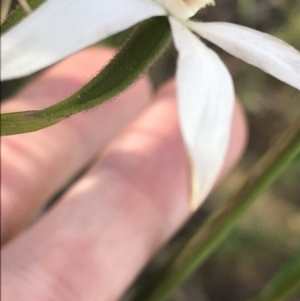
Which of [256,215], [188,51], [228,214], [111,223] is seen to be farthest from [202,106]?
[256,215]

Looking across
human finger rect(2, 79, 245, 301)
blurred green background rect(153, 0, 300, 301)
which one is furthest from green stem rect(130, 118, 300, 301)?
blurred green background rect(153, 0, 300, 301)

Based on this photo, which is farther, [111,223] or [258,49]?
[111,223]

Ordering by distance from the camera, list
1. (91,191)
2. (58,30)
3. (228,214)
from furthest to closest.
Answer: (91,191)
(228,214)
(58,30)

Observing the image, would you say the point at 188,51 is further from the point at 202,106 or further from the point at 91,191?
the point at 91,191

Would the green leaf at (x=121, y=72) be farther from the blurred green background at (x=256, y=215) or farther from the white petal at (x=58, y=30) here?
the blurred green background at (x=256, y=215)

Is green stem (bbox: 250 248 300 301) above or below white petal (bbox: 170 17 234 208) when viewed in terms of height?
below

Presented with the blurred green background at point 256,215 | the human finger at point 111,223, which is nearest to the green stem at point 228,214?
the human finger at point 111,223

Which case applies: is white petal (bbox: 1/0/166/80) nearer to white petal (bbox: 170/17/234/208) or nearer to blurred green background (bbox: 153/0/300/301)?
white petal (bbox: 170/17/234/208)
